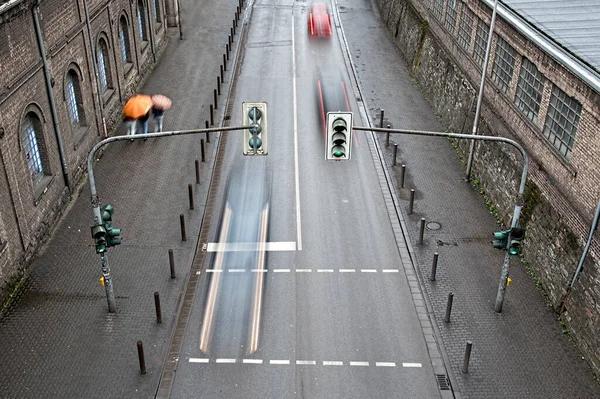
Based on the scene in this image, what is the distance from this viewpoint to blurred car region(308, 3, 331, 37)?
3906 centimetres

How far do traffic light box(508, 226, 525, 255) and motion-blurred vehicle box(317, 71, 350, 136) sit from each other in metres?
13.5

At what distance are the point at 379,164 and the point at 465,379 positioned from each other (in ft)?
36.6

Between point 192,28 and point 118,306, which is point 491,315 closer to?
point 118,306

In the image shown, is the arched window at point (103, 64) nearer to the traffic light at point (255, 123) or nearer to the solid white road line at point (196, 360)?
the solid white road line at point (196, 360)

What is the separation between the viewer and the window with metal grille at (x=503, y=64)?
2069cm

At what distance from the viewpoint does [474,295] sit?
675 inches

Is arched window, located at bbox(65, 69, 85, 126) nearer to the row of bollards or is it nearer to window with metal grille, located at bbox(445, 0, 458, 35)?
the row of bollards

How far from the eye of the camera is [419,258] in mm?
18750

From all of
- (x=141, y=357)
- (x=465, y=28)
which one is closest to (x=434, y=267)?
(x=141, y=357)

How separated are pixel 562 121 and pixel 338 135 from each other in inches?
329

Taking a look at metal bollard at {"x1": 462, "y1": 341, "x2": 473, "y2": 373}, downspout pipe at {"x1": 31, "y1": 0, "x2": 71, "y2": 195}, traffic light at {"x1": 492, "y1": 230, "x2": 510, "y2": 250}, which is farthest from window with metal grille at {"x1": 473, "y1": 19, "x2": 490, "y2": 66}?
downspout pipe at {"x1": 31, "y1": 0, "x2": 71, "y2": 195}

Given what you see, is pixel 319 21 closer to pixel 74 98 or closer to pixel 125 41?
pixel 125 41

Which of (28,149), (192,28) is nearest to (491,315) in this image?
(28,149)

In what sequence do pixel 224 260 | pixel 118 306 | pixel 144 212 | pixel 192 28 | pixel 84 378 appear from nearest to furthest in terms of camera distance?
1. pixel 84 378
2. pixel 118 306
3. pixel 224 260
4. pixel 144 212
5. pixel 192 28
